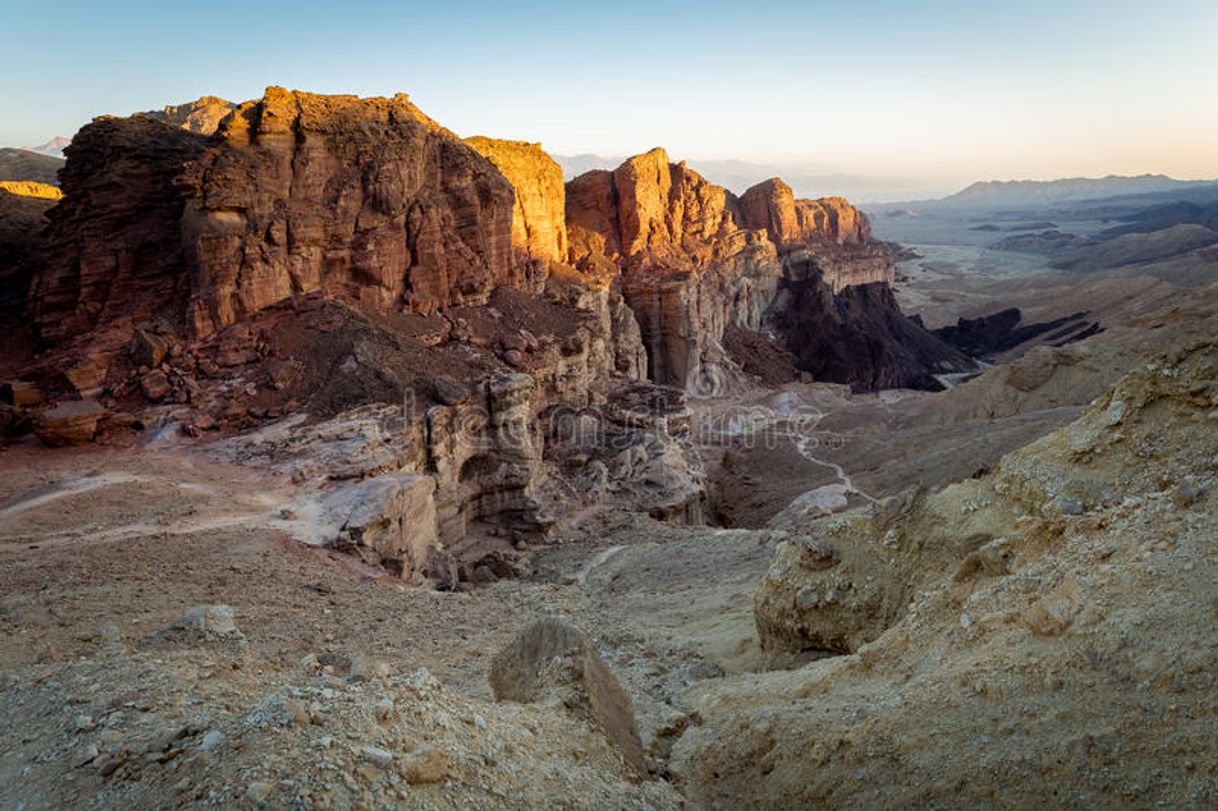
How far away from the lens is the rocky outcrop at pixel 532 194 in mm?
35844

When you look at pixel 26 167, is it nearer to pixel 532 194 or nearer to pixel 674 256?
pixel 532 194

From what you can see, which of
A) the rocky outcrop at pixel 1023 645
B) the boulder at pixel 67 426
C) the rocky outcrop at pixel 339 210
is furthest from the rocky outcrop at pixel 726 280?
A: the rocky outcrop at pixel 1023 645

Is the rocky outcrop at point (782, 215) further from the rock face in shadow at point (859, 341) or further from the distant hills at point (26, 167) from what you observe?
the distant hills at point (26, 167)

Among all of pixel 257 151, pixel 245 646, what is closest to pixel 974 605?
pixel 245 646

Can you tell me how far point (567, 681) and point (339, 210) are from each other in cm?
2259

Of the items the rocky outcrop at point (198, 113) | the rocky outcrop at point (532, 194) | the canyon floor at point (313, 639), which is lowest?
the canyon floor at point (313, 639)

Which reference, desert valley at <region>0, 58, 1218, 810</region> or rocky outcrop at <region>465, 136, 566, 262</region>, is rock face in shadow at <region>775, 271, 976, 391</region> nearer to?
desert valley at <region>0, 58, 1218, 810</region>

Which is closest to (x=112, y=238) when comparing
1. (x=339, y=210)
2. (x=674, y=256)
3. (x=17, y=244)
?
(x=17, y=244)

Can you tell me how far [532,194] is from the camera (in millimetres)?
37719

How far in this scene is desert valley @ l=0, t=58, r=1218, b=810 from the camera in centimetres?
463

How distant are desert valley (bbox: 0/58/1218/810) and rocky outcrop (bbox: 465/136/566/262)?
0.76ft

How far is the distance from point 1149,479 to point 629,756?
538 cm

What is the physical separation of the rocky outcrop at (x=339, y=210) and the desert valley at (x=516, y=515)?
0.14m

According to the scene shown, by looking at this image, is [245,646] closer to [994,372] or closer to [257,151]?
[257,151]
